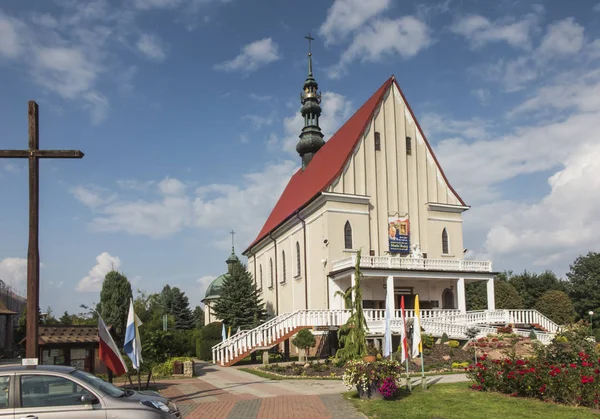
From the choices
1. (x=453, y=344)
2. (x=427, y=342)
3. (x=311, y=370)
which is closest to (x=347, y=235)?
(x=427, y=342)

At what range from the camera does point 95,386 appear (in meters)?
8.59

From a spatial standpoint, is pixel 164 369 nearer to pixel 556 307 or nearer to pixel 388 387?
A: pixel 388 387

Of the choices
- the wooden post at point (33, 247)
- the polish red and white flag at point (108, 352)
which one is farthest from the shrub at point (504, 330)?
the wooden post at point (33, 247)

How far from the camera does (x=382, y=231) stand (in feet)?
113

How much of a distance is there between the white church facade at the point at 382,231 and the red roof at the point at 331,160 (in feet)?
0.38

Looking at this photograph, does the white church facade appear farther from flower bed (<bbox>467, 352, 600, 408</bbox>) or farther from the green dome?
the green dome

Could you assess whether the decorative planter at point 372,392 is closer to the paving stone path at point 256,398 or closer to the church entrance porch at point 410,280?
the paving stone path at point 256,398

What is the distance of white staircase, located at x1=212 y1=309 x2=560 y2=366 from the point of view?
27.0 meters

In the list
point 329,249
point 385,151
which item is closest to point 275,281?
point 329,249

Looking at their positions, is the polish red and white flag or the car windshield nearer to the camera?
the car windshield

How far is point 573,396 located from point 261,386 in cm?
927

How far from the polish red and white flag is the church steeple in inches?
1356

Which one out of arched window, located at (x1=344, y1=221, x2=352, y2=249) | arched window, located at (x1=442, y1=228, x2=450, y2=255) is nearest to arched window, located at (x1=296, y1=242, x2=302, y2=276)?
arched window, located at (x1=344, y1=221, x2=352, y2=249)

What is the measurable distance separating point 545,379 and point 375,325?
15297 millimetres
